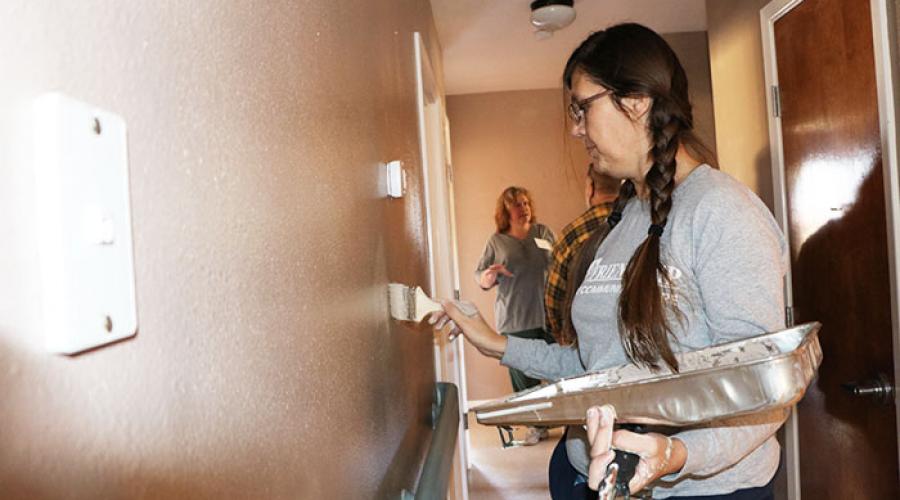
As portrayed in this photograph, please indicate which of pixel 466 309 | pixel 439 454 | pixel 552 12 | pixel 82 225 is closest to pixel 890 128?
pixel 466 309

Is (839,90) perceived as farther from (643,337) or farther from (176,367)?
(176,367)

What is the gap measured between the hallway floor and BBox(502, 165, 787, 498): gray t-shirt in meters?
2.73

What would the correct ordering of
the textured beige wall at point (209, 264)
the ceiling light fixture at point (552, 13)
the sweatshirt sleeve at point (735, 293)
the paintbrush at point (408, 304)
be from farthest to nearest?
the ceiling light fixture at point (552, 13)
the paintbrush at point (408, 304)
the sweatshirt sleeve at point (735, 293)
the textured beige wall at point (209, 264)

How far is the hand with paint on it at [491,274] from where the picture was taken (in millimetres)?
4719

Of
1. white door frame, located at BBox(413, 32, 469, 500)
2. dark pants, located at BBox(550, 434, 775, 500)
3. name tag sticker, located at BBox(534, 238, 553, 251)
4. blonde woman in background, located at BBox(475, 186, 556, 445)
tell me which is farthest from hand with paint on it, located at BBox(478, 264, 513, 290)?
dark pants, located at BBox(550, 434, 775, 500)

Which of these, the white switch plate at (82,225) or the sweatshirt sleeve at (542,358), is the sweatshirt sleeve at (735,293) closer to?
the sweatshirt sleeve at (542,358)

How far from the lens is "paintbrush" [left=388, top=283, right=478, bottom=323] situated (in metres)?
1.36

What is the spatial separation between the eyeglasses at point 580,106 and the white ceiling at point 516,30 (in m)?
2.33

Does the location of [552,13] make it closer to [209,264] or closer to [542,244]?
[542,244]

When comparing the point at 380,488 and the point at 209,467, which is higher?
the point at 209,467

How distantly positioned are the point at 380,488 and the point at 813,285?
170cm

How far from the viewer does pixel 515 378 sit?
4758 millimetres

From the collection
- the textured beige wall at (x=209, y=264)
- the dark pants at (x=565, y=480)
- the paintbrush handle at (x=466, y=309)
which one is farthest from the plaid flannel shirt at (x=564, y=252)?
the textured beige wall at (x=209, y=264)

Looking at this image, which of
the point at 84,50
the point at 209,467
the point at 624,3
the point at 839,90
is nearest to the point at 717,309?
the point at 209,467
